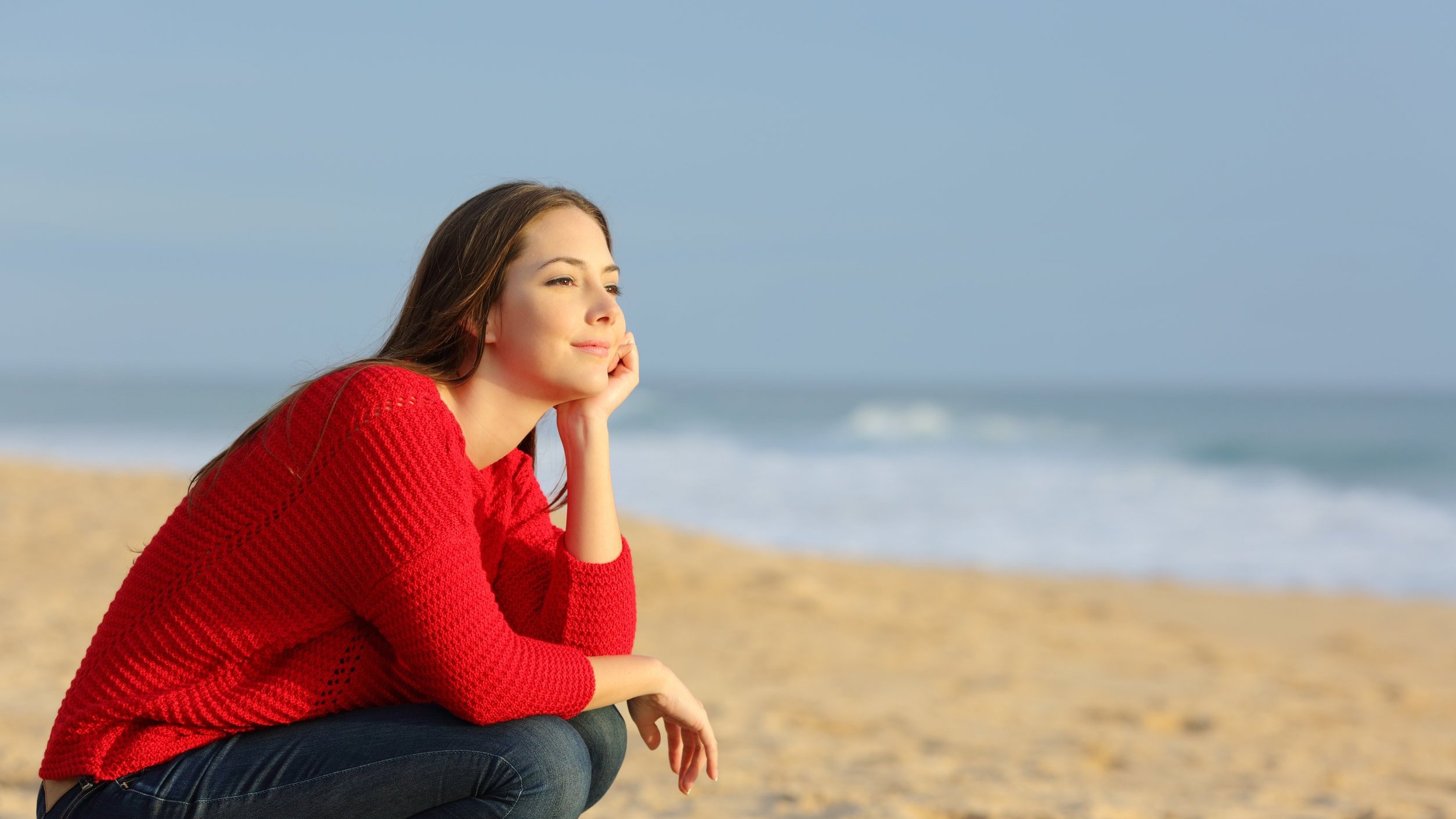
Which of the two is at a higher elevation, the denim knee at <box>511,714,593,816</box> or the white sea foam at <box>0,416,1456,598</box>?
the denim knee at <box>511,714,593,816</box>

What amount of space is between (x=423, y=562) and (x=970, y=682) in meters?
4.52

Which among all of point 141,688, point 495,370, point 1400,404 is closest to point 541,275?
point 495,370

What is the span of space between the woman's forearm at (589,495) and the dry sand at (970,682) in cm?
130

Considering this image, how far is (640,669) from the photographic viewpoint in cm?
214

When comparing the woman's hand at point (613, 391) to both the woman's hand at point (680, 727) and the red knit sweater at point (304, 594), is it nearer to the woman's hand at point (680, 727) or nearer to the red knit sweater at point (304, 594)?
the red knit sweater at point (304, 594)

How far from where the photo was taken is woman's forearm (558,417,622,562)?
2172mm

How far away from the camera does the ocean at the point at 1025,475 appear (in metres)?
11.4

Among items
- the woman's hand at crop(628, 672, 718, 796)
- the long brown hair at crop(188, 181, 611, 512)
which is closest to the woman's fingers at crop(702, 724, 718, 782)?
the woman's hand at crop(628, 672, 718, 796)

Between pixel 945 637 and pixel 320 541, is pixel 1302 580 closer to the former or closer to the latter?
pixel 945 637

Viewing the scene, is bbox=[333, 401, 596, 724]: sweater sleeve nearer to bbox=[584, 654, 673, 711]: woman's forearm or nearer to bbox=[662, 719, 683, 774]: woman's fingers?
bbox=[584, 654, 673, 711]: woman's forearm

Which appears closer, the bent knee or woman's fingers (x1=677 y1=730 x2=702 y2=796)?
the bent knee

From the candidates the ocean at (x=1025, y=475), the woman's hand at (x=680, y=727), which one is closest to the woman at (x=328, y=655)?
the woman's hand at (x=680, y=727)

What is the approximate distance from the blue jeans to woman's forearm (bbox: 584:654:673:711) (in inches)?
5.0

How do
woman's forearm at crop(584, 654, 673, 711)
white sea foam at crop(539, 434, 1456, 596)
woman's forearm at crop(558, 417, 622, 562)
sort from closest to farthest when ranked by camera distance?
1. woman's forearm at crop(584, 654, 673, 711)
2. woman's forearm at crop(558, 417, 622, 562)
3. white sea foam at crop(539, 434, 1456, 596)
